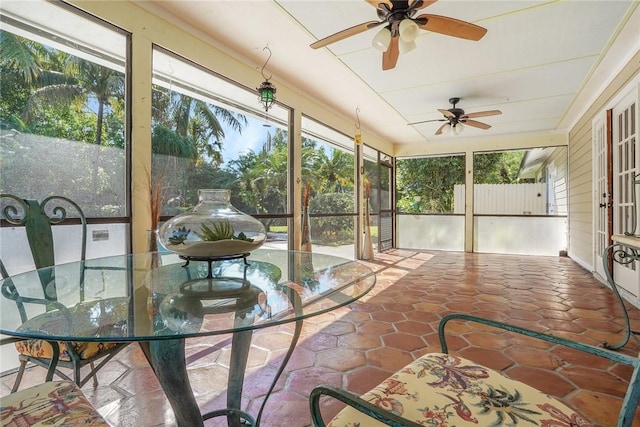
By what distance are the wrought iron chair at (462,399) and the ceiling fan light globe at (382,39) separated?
2.03 metres

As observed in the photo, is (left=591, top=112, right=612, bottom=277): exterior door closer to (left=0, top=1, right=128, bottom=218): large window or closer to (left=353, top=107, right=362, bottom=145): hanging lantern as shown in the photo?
(left=353, top=107, right=362, bottom=145): hanging lantern

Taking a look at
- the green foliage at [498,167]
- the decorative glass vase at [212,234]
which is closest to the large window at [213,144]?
the decorative glass vase at [212,234]

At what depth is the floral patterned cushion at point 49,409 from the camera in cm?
78

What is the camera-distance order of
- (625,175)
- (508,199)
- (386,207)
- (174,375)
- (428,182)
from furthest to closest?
(428,182) → (386,207) → (508,199) → (625,175) → (174,375)

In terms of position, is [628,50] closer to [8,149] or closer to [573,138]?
[573,138]

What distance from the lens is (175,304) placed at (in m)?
0.94

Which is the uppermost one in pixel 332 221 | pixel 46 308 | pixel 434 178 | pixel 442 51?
pixel 442 51

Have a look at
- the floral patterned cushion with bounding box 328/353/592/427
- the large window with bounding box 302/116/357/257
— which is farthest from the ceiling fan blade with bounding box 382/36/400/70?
the floral patterned cushion with bounding box 328/353/592/427

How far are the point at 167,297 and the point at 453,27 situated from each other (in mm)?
2356

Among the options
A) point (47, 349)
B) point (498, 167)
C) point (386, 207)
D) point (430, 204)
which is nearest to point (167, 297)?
point (47, 349)

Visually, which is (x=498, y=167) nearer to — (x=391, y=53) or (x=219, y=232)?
(x=391, y=53)

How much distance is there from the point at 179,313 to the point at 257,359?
4.45 ft

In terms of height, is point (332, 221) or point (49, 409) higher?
point (332, 221)

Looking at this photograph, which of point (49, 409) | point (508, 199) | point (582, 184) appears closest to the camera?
point (49, 409)
